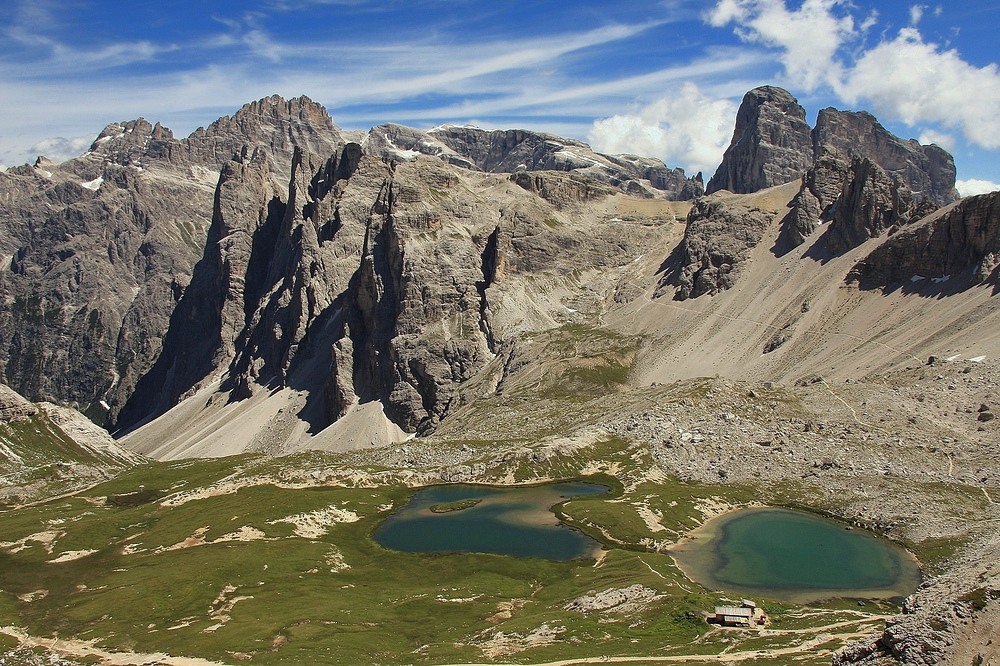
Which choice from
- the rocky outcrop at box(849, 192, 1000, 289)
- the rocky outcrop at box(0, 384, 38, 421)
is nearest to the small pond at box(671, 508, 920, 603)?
the rocky outcrop at box(849, 192, 1000, 289)

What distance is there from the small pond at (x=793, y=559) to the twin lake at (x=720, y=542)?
95 mm

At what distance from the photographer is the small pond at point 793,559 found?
7238 centimetres

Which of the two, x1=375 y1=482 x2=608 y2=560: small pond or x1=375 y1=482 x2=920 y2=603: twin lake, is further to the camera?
x1=375 y1=482 x2=608 y2=560: small pond

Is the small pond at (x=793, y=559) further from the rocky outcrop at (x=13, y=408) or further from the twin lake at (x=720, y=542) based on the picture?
the rocky outcrop at (x=13, y=408)

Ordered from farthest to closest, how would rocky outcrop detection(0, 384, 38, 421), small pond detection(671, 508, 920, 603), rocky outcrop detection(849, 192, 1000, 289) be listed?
rocky outcrop detection(0, 384, 38, 421) → rocky outcrop detection(849, 192, 1000, 289) → small pond detection(671, 508, 920, 603)

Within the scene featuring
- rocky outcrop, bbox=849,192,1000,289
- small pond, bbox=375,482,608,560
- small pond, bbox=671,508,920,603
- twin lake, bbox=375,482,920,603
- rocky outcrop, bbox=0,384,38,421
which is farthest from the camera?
rocky outcrop, bbox=0,384,38,421

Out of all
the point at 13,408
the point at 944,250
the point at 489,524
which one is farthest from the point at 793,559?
the point at 13,408

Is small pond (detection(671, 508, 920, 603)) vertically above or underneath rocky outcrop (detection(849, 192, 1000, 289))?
underneath

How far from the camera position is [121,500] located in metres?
135

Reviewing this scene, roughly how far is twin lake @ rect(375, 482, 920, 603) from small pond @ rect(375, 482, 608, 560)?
128mm

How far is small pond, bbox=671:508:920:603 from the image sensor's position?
237 feet

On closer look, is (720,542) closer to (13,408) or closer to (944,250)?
(944,250)

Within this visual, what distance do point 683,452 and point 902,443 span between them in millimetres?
29335

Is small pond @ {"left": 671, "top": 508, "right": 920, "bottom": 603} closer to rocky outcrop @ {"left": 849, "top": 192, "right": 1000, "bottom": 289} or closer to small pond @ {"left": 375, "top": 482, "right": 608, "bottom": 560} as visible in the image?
small pond @ {"left": 375, "top": 482, "right": 608, "bottom": 560}
